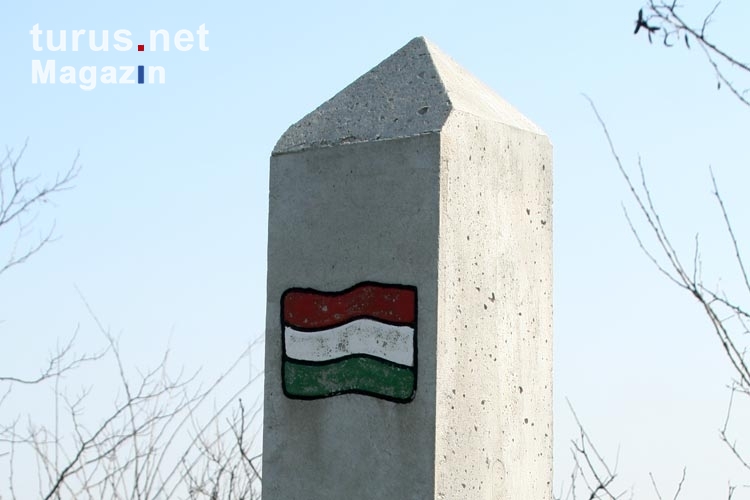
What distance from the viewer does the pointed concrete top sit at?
3.46 meters

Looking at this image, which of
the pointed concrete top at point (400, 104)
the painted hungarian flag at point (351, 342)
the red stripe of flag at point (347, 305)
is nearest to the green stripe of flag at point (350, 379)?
the painted hungarian flag at point (351, 342)

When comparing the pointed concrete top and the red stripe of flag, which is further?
the pointed concrete top

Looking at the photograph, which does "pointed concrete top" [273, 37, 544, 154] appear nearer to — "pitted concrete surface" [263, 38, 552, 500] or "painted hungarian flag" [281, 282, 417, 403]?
"pitted concrete surface" [263, 38, 552, 500]

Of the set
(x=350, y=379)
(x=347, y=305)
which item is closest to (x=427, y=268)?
(x=347, y=305)

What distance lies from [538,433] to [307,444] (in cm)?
87

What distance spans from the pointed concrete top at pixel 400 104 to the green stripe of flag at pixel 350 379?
0.77 meters

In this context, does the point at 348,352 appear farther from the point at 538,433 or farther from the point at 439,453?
the point at 538,433

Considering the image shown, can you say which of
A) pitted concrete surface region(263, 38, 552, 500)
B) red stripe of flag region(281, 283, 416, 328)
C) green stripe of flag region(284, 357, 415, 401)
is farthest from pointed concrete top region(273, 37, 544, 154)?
green stripe of flag region(284, 357, 415, 401)

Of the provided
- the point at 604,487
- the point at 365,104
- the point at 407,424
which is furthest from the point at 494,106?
the point at 604,487

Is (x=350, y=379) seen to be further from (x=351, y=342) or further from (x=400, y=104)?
(x=400, y=104)

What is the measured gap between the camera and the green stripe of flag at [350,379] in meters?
3.33

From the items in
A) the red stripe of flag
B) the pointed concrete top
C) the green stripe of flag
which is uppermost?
the pointed concrete top

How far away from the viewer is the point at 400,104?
3.55m

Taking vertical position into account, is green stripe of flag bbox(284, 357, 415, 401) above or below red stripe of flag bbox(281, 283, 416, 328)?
below
